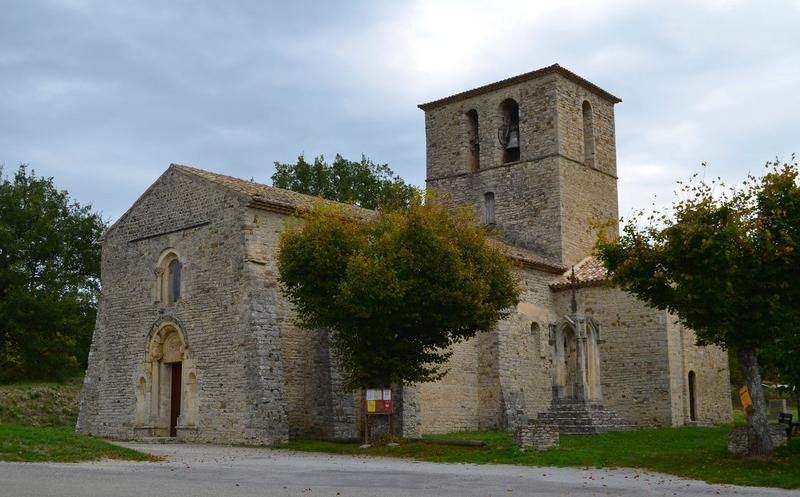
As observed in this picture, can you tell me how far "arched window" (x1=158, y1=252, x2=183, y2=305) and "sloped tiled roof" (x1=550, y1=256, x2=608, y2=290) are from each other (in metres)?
13.7

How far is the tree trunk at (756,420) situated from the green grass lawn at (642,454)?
28cm

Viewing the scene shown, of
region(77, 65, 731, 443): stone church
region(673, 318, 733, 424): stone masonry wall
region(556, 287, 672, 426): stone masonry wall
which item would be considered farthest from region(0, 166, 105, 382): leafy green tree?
region(673, 318, 733, 424): stone masonry wall

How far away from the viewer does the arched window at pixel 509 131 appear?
37.4 m

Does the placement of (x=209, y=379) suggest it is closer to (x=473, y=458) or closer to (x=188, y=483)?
(x=473, y=458)

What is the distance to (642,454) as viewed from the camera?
62.9 ft

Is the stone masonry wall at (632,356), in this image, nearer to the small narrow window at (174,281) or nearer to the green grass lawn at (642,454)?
the green grass lawn at (642,454)

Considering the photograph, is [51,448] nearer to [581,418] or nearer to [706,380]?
[581,418]

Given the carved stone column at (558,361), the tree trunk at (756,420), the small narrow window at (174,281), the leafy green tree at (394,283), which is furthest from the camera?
Answer: the small narrow window at (174,281)

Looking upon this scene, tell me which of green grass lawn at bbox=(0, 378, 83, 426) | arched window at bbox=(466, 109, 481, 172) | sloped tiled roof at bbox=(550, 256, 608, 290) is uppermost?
arched window at bbox=(466, 109, 481, 172)

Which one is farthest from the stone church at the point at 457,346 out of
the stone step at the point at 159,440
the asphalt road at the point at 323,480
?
the asphalt road at the point at 323,480

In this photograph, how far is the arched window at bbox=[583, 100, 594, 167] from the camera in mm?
37750

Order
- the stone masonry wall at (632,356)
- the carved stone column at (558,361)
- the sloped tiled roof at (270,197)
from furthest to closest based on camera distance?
the stone masonry wall at (632,356), the sloped tiled roof at (270,197), the carved stone column at (558,361)

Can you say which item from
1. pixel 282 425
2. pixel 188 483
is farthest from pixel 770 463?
pixel 282 425

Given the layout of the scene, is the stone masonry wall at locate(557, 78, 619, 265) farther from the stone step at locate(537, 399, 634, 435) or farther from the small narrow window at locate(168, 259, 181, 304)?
the small narrow window at locate(168, 259, 181, 304)
